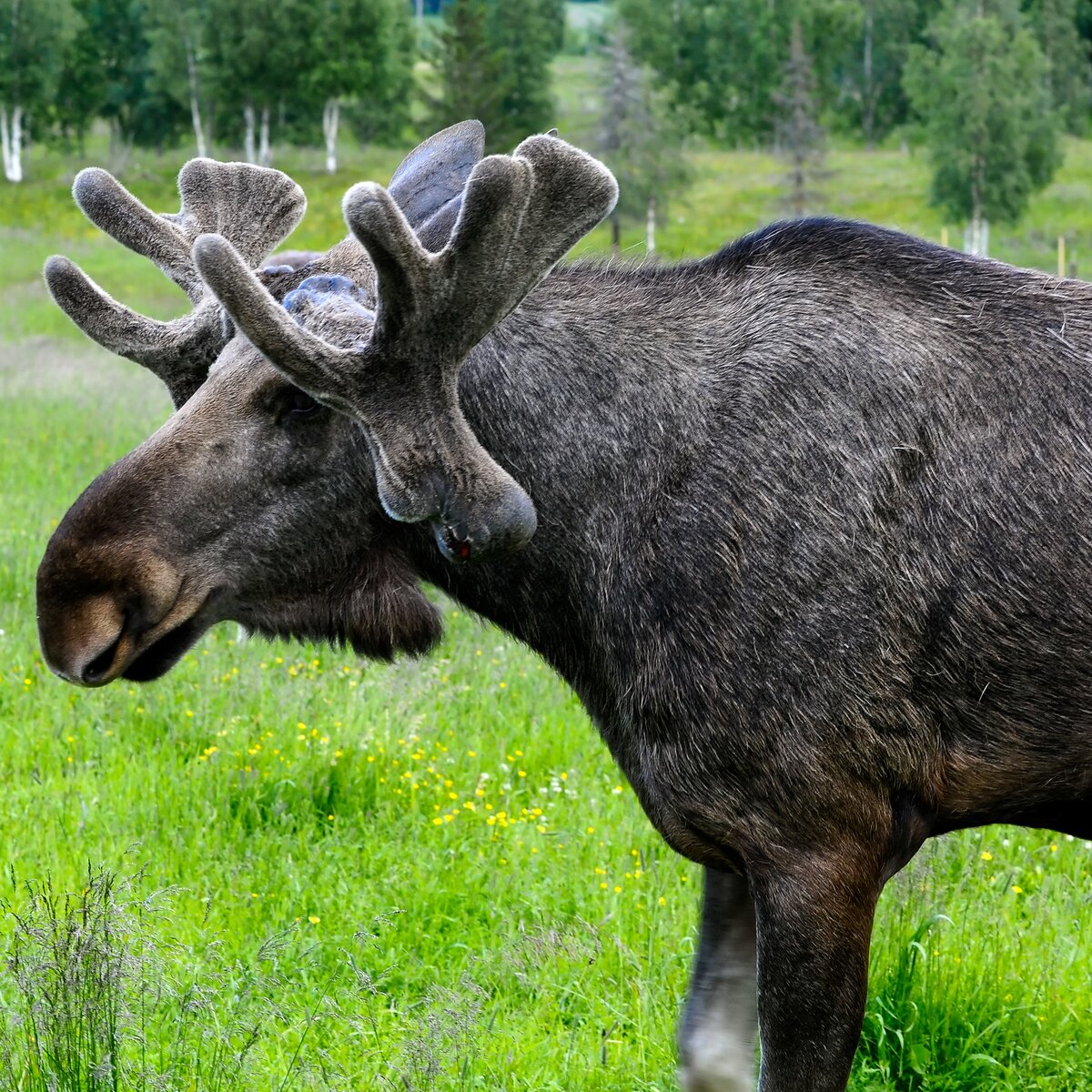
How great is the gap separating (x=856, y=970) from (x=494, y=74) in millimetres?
64650

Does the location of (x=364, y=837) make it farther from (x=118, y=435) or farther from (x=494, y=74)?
(x=494, y=74)

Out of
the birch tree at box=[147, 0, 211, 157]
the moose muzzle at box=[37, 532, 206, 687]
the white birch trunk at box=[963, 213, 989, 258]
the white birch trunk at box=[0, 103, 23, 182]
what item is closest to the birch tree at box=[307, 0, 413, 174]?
the birch tree at box=[147, 0, 211, 157]

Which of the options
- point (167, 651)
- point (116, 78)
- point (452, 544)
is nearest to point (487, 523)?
point (452, 544)

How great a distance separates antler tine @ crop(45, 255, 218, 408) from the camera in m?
3.70

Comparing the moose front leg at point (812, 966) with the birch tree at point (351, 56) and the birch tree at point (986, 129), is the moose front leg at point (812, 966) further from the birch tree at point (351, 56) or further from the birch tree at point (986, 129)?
the birch tree at point (351, 56)

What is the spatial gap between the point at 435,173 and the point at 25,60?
211 ft

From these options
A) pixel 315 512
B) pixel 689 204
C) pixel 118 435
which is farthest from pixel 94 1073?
pixel 689 204

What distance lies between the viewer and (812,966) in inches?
126

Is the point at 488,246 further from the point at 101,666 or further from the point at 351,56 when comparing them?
the point at 351,56

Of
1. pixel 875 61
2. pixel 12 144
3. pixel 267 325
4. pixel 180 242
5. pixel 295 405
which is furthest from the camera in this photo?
pixel 875 61

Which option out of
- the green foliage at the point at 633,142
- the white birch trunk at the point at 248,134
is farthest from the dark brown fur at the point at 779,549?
the white birch trunk at the point at 248,134

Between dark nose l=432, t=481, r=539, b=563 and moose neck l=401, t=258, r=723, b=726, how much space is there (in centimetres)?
25

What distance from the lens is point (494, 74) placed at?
63.8 m

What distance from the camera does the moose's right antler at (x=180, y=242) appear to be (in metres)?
3.73
